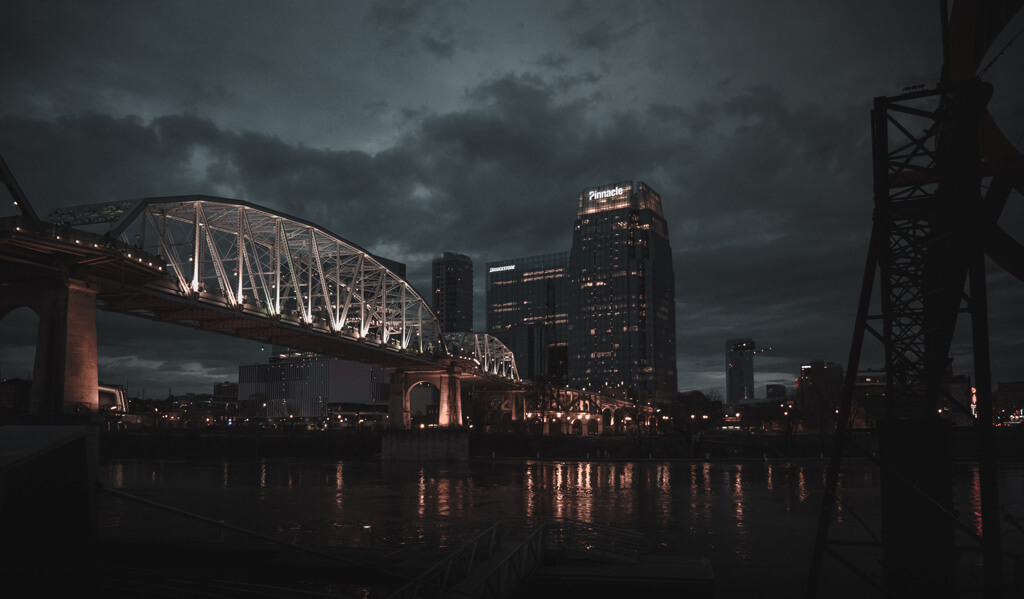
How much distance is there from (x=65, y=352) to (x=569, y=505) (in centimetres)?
3731

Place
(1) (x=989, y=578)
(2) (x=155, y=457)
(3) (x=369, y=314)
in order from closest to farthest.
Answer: (1) (x=989, y=578) < (3) (x=369, y=314) < (2) (x=155, y=457)

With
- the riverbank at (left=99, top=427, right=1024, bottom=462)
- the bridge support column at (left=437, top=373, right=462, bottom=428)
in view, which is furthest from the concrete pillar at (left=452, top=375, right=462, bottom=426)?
the riverbank at (left=99, top=427, right=1024, bottom=462)

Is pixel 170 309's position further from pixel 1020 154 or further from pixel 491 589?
pixel 1020 154

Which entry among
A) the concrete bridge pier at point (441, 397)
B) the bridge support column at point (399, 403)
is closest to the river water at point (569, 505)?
the concrete bridge pier at point (441, 397)

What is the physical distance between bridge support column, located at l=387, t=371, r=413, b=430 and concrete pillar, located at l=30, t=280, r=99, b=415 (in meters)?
77.8

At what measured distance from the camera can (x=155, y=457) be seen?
5172 inches

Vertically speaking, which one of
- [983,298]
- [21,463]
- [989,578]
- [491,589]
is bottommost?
[491,589]

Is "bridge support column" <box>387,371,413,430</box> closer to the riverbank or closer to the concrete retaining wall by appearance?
the riverbank

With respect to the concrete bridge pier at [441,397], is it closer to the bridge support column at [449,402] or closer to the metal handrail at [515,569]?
the bridge support column at [449,402]

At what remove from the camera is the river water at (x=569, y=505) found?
103 ft

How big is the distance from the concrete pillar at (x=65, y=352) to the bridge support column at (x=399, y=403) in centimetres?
7778

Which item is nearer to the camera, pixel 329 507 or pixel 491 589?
pixel 491 589

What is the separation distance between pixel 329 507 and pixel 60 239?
86.6ft

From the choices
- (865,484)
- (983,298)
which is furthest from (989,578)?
(865,484)
